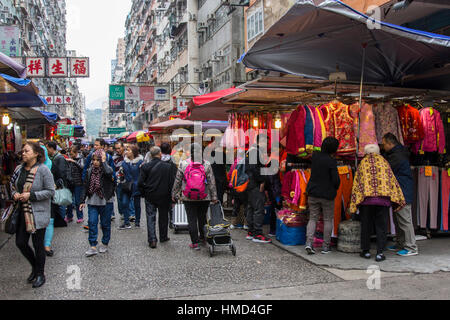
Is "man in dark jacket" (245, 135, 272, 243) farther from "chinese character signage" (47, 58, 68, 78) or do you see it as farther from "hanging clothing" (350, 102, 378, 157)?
"chinese character signage" (47, 58, 68, 78)

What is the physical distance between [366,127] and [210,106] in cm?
391

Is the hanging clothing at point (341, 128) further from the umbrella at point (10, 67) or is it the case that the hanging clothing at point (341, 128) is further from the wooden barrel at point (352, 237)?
the umbrella at point (10, 67)

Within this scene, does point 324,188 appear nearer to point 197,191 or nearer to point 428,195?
point 197,191

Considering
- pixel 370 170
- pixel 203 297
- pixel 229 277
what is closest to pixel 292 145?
pixel 370 170

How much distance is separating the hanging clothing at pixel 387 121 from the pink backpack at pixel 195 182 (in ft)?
10.9

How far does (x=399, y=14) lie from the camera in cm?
983

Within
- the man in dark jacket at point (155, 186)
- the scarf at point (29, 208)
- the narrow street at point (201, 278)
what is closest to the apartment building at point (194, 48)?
the man in dark jacket at point (155, 186)

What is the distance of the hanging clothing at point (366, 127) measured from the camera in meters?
7.62

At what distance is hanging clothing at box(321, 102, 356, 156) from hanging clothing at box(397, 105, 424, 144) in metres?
1.06

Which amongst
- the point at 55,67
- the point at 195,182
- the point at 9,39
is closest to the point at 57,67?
the point at 55,67

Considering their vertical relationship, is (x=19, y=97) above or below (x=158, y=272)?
above

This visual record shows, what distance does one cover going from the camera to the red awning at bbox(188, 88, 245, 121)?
9602 mm

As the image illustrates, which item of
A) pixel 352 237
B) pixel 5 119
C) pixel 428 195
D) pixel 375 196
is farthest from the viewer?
pixel 5 119

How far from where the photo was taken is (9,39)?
19.1 meters
